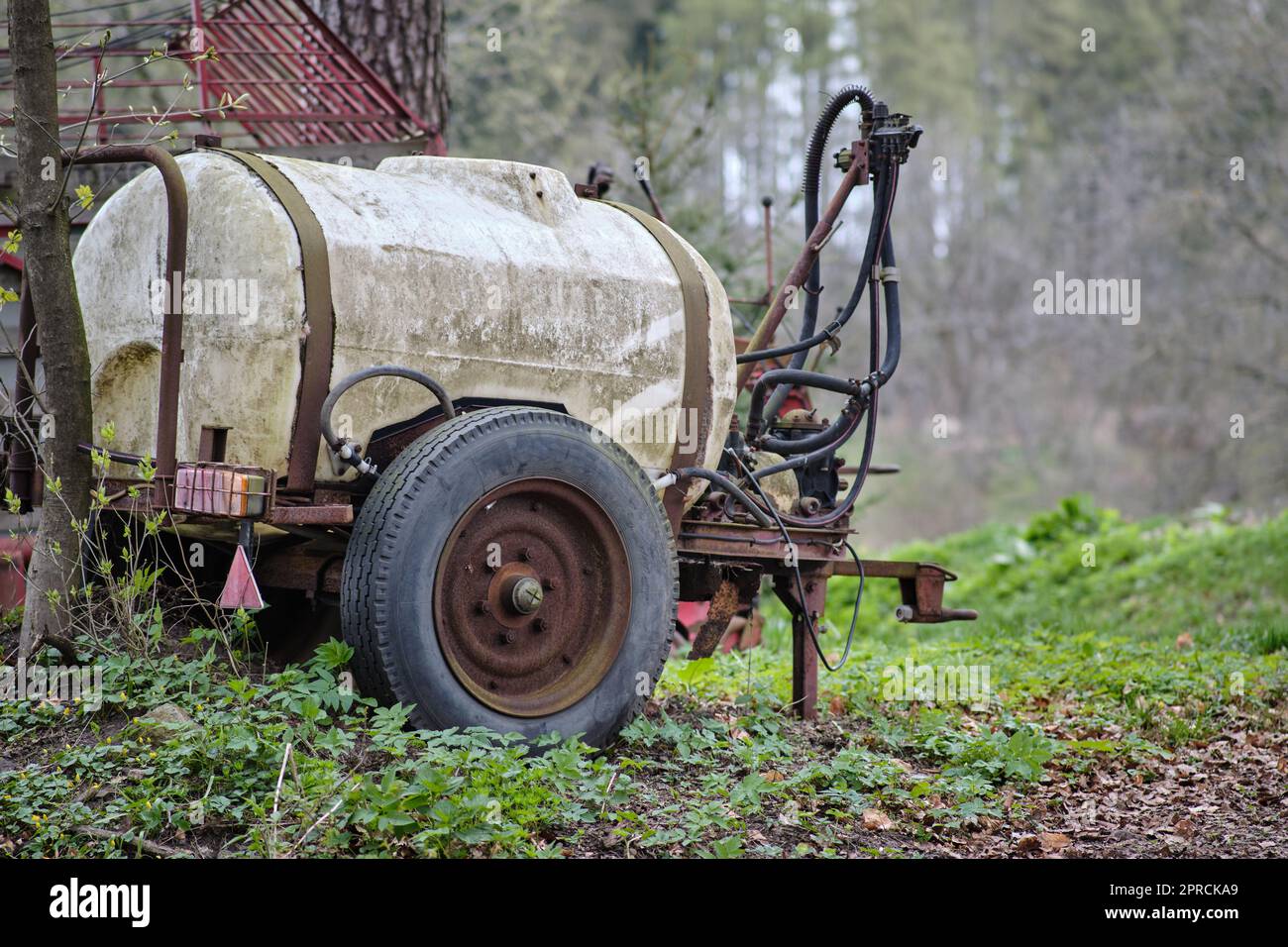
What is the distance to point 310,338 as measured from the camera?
4.32 m

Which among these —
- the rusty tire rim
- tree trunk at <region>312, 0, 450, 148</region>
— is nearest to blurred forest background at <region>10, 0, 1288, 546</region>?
tree trunk at <region>312, 0, 450, 148</region>

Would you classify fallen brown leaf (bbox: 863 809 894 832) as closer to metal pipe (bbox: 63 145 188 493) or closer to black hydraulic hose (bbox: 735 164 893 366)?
black hydraulic hose (bbox: 735 164 893 366)

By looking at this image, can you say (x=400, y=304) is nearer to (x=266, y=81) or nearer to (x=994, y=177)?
(x=266, y=81)

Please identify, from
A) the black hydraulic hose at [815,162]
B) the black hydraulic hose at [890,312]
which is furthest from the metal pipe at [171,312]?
the black hydraulic hose at [890,312]

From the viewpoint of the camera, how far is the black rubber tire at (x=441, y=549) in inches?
163

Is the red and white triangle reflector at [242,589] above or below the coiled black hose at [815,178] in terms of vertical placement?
below

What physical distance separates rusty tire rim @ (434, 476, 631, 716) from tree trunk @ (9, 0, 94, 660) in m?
1.55

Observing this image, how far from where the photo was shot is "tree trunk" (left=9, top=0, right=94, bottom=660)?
475 cm

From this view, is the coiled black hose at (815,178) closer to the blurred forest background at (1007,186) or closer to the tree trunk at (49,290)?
the tree trunk at (49,290)

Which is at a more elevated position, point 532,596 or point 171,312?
point 171,312

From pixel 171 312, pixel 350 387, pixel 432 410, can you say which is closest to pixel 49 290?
pixel 171 312

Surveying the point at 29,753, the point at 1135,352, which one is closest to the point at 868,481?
the point at 1135,352

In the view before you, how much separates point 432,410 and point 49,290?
1.50m

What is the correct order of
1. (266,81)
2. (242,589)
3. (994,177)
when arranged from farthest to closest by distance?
(994,177)
(266,81)
(242,589)
